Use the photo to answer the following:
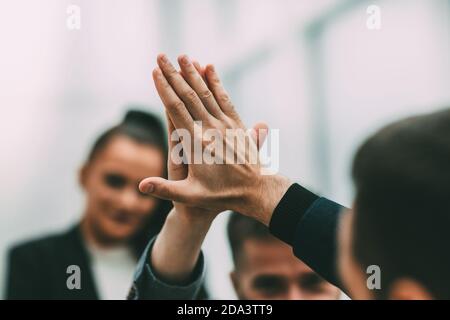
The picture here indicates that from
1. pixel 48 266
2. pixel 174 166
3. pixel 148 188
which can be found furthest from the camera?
pixel 48 266

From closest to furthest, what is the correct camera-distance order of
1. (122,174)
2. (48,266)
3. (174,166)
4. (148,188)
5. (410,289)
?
(410,289) < (148,188) < (174,166) < (48,266) < (122,174)

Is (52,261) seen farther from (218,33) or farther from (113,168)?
(218,33)

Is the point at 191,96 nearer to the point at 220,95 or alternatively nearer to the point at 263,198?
the point at 220,95

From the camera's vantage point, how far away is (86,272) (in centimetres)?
159

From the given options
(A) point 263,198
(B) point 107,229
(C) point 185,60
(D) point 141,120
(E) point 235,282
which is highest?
(C) point 185,60

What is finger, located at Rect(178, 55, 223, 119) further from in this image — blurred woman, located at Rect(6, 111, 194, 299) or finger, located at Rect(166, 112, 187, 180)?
blurred woman, located at Rect(6, 111, 194, 299)

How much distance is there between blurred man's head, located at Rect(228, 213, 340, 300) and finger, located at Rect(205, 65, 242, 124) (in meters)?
0.66

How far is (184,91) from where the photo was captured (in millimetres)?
740

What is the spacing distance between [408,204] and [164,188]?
35 centimetres

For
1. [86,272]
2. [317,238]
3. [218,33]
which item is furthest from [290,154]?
[317,238]

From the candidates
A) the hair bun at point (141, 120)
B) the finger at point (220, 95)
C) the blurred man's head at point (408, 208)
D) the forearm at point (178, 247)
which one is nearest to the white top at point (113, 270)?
the hair bun at point (141, 120)

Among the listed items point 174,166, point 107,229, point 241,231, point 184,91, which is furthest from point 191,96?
point 107,229

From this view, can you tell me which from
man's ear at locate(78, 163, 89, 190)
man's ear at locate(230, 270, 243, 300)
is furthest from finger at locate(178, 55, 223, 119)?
man's ear at locate(78, 163, 89, 190)

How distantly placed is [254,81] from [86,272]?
85 cm
